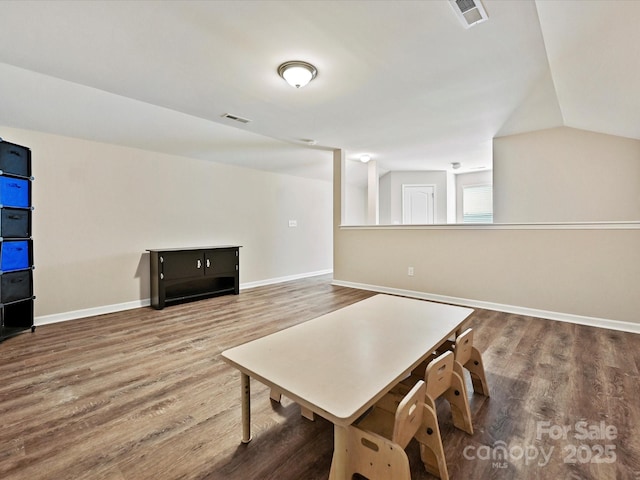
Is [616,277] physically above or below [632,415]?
above

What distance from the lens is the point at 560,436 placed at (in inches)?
57.2

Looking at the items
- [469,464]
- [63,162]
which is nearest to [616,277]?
[469,464]

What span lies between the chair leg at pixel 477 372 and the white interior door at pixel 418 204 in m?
5.69

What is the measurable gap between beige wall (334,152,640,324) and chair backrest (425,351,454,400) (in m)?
2.79

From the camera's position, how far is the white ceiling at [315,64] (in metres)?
1.82

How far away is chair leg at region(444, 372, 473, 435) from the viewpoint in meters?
1.46

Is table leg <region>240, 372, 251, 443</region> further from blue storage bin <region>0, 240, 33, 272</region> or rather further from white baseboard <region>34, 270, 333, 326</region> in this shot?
white baseboard <region>34, 270, 333, 326</region>

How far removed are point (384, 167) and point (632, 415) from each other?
571 cm

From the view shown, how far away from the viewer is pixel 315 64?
2.40 m

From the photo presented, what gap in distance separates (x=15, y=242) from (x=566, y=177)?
255 inches

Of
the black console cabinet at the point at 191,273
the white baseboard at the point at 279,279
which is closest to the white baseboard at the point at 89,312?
the black console cabinet at the point at 191,273

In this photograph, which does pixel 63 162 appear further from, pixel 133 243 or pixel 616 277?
pixel 616 277

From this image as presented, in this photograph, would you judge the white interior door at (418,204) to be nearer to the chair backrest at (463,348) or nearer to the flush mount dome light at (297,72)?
the flush mount dome light at (297,72)

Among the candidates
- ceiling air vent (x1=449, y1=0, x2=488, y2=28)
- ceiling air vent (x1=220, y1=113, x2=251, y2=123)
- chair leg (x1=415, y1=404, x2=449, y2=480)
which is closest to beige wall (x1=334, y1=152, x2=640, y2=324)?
ceiling air vent (x1=220, y1=113, x2=251, y2=123)
